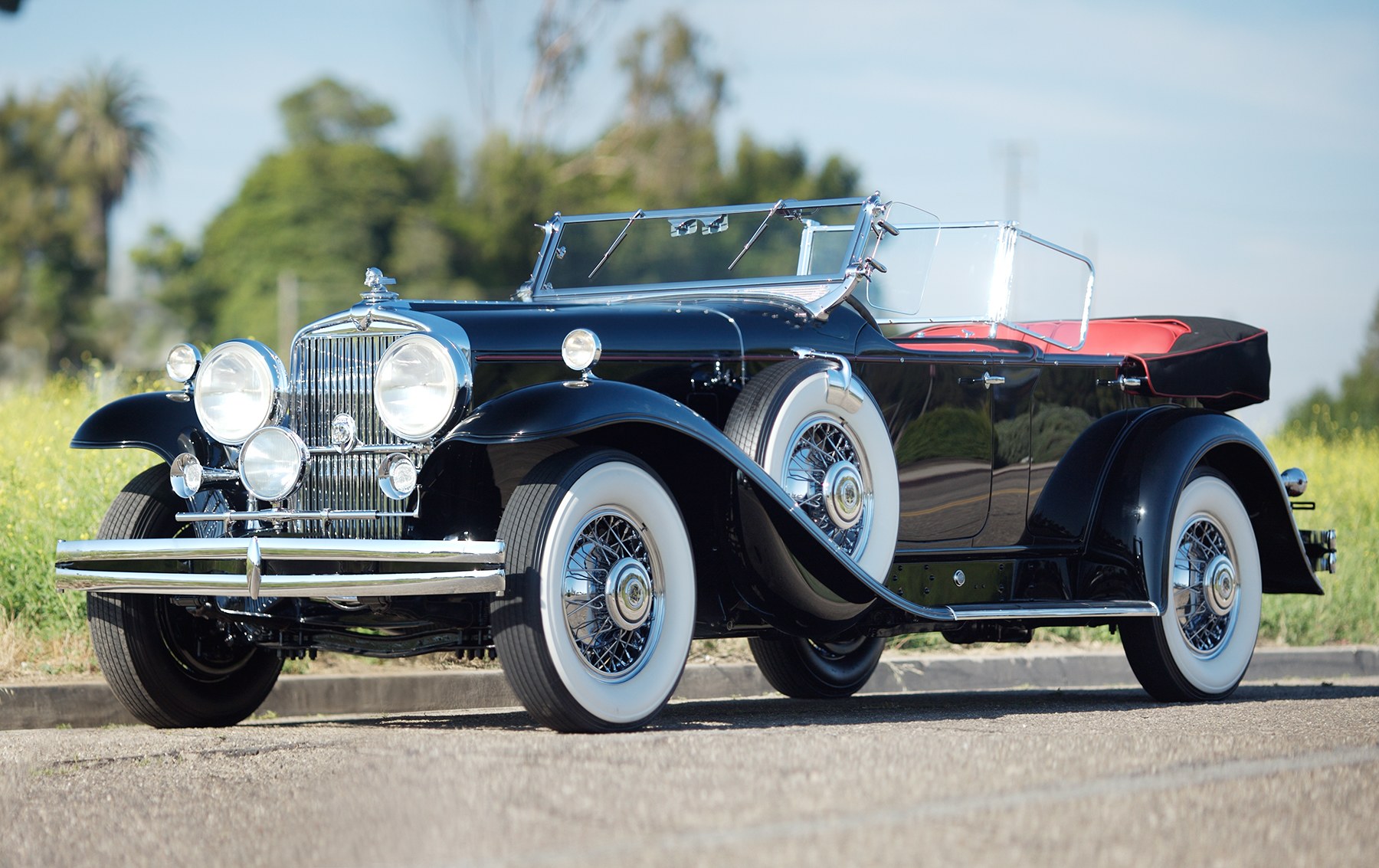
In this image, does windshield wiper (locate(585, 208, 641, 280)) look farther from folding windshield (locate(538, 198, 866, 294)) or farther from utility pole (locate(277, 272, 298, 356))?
utility pole (locate(277, 272, 298, 356))

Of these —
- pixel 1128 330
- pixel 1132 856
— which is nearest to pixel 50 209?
pixel 1128 330

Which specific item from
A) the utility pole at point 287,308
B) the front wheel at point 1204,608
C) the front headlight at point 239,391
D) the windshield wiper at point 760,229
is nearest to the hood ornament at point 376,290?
the front headlight at point 239,391

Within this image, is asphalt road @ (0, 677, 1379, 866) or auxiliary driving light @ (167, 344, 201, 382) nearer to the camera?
asphalt road @ (0, 677, 1379, 866)

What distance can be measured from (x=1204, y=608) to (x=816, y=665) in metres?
1.66

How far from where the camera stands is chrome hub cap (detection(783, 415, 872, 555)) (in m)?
5.48

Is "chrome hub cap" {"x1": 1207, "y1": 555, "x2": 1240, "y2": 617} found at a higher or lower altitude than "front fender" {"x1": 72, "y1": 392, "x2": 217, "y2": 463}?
lower

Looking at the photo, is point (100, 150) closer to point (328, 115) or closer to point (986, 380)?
point (328, 115)

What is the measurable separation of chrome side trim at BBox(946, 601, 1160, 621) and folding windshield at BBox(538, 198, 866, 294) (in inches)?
56.7

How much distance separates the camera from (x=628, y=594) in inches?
187

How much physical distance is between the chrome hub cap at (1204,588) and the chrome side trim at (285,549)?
324cm

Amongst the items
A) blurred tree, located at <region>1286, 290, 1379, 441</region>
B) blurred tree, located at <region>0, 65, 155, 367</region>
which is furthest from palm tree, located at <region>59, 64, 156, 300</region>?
blurred tree, located at <region>1286, 290, 1379, 441</region>

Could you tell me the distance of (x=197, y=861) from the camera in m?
3.26

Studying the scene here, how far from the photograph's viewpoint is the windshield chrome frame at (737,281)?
6.29 meters

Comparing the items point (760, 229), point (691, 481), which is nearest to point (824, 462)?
point (691, 481)
